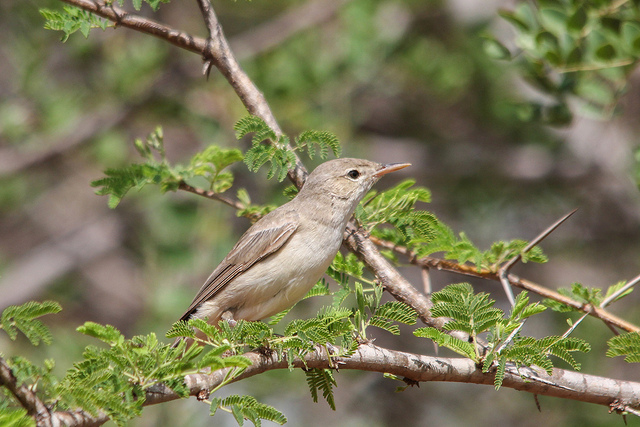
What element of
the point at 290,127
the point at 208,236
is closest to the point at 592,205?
the point at 290,127

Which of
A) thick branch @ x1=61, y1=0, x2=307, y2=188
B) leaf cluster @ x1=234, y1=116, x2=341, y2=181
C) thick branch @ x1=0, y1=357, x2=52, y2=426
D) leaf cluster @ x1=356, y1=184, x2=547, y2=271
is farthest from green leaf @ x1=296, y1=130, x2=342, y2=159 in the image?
thick branch @ x1=0, y1=357, x2=52, y2=426

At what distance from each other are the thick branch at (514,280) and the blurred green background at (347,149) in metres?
2.04

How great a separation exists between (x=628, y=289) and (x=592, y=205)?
523 centimetres

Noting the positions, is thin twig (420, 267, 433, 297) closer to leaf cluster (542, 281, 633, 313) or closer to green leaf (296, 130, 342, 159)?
leaf cluster (542, 281, 633, 313)

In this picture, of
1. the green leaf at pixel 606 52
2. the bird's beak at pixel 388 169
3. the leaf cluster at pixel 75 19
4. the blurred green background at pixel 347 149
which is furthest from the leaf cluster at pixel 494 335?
the blurred green background at pixel 347 149

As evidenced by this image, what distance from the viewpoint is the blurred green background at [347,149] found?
6.69m

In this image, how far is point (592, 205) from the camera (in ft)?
26.2

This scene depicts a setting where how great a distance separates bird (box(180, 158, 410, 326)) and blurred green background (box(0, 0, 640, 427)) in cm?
141

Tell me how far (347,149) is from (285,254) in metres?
3.26

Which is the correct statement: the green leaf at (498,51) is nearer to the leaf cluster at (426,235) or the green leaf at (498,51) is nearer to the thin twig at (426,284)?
the leaf cluster at (426,235)

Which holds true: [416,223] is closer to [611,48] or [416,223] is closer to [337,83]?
[611,48]

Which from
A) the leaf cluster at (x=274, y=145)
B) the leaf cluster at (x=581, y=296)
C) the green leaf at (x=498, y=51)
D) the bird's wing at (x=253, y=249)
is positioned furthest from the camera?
the green leaf at (x=498, y=51)

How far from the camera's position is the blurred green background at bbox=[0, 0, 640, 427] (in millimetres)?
6688

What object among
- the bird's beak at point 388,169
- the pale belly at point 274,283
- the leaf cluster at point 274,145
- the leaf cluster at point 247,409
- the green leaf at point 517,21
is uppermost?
the green leaf at point 517,21
